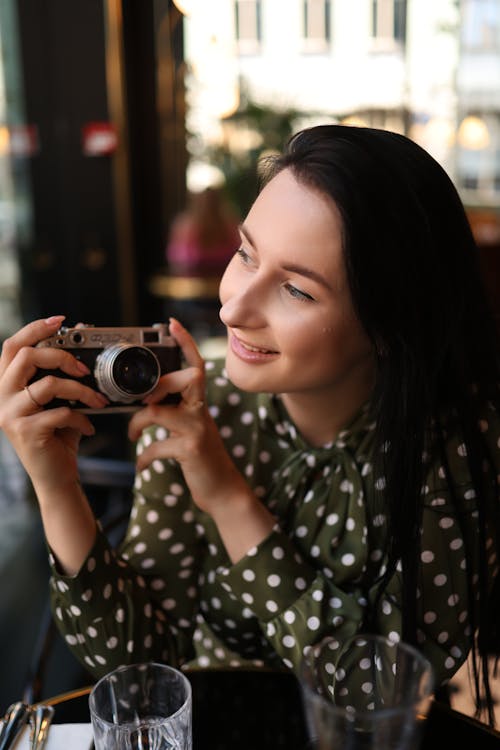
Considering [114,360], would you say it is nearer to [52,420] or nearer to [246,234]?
[52,420]

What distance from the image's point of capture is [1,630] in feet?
7.76

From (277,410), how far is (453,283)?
34cm

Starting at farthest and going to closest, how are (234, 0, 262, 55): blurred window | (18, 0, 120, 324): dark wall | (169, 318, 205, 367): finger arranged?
(234, 0, 262, 55): blurred window, (18, 0, 120, 324): dark wall, (169, 318, 205, 367): finger

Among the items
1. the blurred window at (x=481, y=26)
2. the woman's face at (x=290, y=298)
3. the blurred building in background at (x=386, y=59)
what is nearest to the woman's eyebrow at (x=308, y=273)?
the woman's face at (x=290, y=298)

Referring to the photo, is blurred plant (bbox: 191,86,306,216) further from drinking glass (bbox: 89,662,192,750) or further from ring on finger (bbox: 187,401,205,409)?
drinking glass (bbox: 89,662,192,750)

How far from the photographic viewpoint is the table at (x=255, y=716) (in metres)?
0.88

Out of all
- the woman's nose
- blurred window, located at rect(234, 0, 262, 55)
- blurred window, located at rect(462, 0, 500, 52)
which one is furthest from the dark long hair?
blurred window, located at rect(462, 0, 500, 52)

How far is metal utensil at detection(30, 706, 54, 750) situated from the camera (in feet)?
2.61

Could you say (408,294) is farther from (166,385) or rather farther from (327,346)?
(166,385)

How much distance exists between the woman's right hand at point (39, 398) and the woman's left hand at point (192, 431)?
72 millimetres

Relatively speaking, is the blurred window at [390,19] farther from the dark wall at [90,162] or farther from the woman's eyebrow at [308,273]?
the woman's eyebrow at [308,273]

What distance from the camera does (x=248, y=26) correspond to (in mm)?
5102

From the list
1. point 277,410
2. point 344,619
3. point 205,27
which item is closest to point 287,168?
point 277,410

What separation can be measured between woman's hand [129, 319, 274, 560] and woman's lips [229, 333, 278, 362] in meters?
0.05
